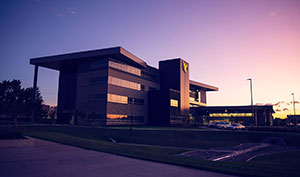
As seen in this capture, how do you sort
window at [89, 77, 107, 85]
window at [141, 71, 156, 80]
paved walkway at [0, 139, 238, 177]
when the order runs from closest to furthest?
paved walkway at [0, 139, 238, 177]
window at [89, 77, 107, 85]
window at [141, 71, 156, 80]

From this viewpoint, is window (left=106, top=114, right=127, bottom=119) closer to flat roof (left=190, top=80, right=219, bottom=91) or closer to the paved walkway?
flat roof (left=190, top=80, right=219, bottom=91)

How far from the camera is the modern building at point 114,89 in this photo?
55.1 m

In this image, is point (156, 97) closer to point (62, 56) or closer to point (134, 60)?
point (134, 60)

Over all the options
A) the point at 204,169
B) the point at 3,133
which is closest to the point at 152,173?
the point at 204,169

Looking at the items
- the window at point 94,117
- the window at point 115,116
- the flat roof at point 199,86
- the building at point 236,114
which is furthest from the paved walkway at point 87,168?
the flat roof at point 199,86

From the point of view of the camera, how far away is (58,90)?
63.8 m

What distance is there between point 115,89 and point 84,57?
10.7 metres

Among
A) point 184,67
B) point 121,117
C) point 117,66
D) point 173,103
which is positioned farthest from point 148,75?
point 121,117

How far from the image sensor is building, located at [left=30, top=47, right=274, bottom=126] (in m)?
55.1

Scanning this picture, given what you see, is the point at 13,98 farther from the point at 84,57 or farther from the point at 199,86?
the point at 199,86

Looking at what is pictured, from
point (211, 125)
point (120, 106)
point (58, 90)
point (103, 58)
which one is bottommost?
point (211, 125)

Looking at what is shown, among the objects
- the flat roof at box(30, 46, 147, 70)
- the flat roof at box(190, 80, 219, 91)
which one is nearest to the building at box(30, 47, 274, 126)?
the flat roof at box(30, 46, 147, 70)

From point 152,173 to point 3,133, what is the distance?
12.9 metres

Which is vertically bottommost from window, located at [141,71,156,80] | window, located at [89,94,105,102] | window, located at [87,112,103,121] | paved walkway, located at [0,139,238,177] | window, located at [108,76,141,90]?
paved walkway, located at [0,139,238,177]
